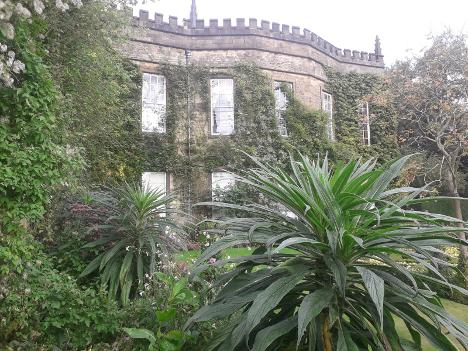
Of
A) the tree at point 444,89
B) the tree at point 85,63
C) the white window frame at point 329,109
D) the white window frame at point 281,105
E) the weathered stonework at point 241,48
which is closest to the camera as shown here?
the tree at point 85,63

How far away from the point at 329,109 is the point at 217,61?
5065 millimetres

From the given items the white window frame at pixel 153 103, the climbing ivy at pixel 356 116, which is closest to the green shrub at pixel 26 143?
the white window frame at pixel 153 103

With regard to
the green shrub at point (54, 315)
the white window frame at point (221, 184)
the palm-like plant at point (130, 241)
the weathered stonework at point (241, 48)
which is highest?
the weathered stonework at point (241, 48)

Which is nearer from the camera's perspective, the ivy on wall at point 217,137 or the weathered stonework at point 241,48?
the ivy on wall at point 217,137

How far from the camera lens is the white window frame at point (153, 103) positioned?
1360 cm

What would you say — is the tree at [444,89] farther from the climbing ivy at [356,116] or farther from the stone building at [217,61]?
the stone building at [217,61]

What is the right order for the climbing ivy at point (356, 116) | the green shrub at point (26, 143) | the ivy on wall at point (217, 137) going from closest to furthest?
the green shrub at point (26, 143)
the ivy on wall at point (217, 137)
the climbing ivy at point (356, 116)

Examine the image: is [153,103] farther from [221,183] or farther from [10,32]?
[10,32]

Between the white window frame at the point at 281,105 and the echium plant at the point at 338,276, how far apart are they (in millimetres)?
12376

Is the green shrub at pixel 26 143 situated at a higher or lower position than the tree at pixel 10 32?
lower

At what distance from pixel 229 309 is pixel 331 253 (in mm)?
586

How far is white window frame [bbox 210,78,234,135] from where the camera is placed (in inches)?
562

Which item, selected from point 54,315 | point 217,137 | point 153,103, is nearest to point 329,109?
point 217,137

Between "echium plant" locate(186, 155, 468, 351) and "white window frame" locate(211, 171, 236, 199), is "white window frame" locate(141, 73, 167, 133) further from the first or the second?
"echium plant" locate(186, 155, 468, 351)
